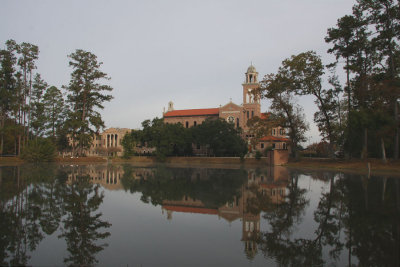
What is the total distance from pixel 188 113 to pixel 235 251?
74.0m

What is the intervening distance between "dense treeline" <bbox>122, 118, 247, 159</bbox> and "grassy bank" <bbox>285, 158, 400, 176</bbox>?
13.3 m

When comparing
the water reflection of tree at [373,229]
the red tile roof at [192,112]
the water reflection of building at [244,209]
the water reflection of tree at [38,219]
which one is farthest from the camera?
the red tile roof at [192,112]

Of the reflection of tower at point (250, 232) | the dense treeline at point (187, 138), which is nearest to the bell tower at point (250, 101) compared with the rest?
the dense treeline at point (187, 138)

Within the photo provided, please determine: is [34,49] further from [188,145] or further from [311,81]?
[311,81]

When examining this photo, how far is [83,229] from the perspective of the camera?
25.8 feet

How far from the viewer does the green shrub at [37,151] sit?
41.2m

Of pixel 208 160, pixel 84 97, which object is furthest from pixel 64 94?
pixel 208 160

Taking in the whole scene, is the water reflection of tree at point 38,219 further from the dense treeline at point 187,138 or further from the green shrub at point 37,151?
the dense treeline at point 187,138

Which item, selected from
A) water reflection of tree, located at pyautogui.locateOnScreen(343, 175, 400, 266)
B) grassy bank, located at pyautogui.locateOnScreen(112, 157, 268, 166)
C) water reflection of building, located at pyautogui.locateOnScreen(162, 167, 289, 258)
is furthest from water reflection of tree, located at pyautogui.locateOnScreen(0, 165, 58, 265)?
grassy bank, located at pyautogui.locateOnScreen(112, 157, 268, 166)

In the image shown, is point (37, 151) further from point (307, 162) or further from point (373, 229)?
point (373, 229)

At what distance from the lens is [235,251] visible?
6.48 metres

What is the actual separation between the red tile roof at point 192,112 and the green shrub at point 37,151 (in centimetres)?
4084

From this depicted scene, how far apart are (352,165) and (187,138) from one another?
106ft

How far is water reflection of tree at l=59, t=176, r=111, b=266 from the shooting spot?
6004mm
